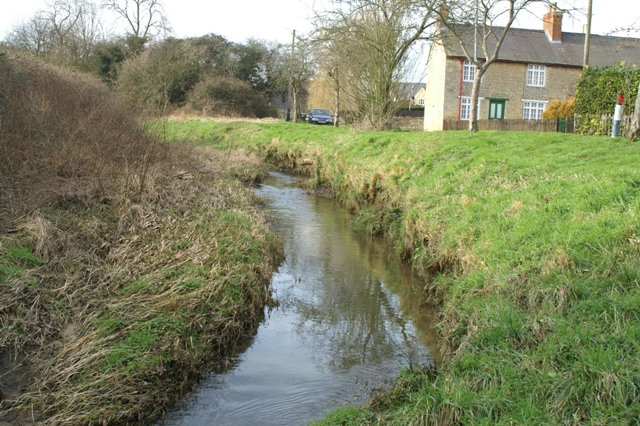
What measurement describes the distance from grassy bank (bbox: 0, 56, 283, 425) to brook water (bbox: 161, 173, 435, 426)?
0.34 m

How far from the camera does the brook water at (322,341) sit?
5305mm

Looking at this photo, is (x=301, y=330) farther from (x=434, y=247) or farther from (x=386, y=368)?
(x=434, y=247)

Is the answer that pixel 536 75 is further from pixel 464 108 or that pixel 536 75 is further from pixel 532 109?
pixel 464 108

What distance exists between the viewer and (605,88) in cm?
1888

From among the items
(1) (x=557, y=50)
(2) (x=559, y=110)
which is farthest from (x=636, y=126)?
(1) (x=557, y=50)

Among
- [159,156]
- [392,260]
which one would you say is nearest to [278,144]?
[159,156]

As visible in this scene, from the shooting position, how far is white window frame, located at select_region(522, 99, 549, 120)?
41156 mm

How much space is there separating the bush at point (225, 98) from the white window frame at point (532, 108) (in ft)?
64.1

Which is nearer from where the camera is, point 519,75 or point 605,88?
point 605,88

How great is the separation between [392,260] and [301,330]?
3576mm

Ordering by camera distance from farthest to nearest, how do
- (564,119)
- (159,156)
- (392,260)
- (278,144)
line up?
(564,119)
(278,144)
(159,156)
(392,260)

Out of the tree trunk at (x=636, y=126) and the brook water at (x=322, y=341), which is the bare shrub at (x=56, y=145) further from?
the tree trunk at (x=636, y=126)

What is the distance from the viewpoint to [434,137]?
15.8 m

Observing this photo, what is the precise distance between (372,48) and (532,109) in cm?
2226
